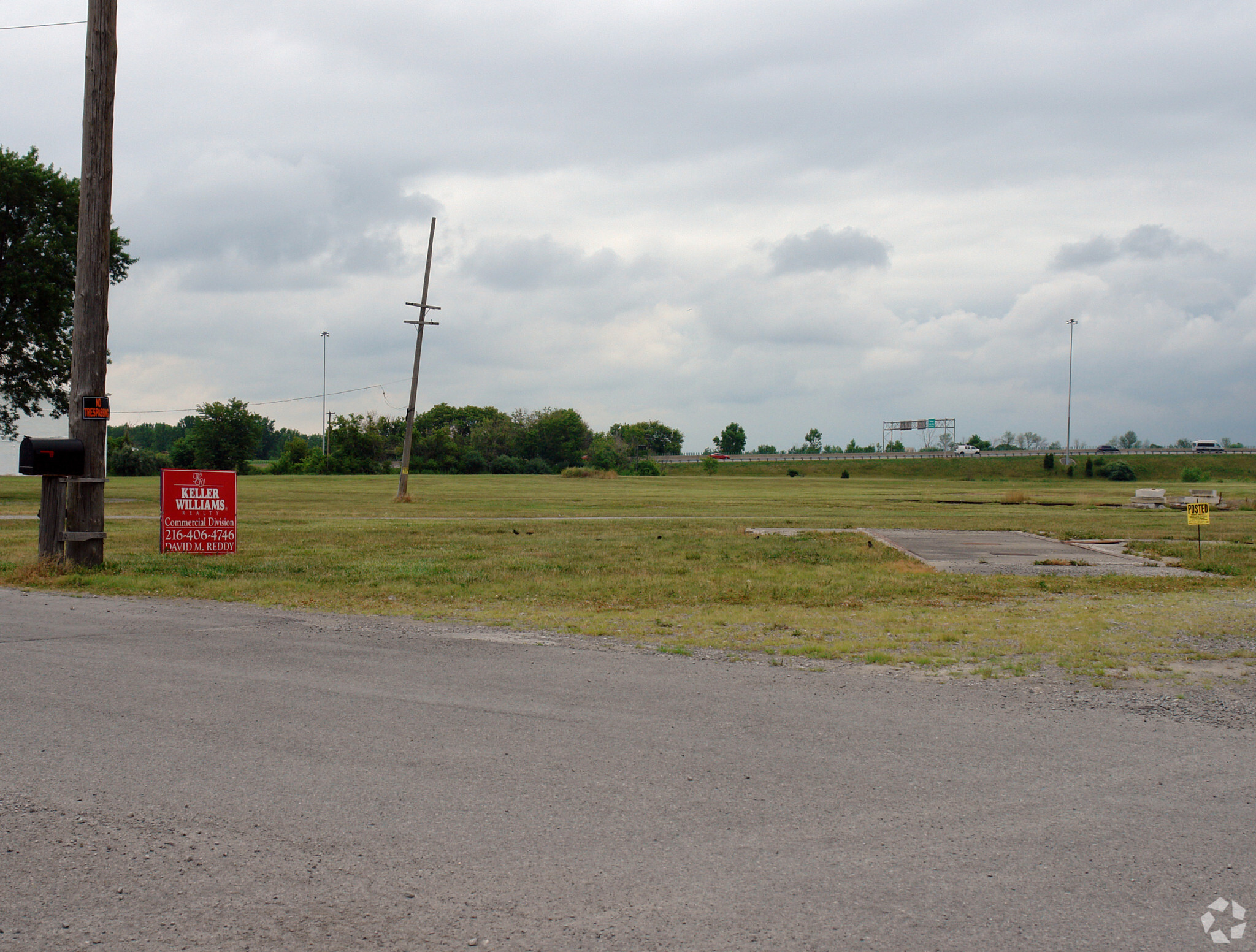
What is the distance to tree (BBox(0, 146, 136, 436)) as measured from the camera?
34.2 metres

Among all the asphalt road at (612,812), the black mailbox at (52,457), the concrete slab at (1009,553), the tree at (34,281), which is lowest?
the asphalt road at (612,812)

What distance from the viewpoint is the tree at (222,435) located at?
112 meters

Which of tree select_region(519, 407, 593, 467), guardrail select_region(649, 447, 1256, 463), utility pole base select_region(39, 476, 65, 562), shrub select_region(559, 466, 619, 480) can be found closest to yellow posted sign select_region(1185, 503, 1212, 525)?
utility pole base select_region(39, 476, 65, 562)

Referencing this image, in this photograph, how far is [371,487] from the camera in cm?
5784

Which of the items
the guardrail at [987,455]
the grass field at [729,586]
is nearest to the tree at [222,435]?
the guardrail at [987,455]

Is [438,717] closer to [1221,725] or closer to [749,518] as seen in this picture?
[1221,725]

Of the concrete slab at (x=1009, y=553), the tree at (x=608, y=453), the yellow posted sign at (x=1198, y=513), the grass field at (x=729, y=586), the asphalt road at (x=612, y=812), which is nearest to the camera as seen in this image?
the asphalt road at (x=612, y=812)

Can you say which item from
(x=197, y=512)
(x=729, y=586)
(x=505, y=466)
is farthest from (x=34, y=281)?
(x=505, y=466)

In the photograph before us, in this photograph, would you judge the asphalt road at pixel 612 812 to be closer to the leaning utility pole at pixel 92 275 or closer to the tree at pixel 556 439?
the leaning utility pole at pixel 92 275

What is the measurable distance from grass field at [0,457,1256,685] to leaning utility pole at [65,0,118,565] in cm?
82

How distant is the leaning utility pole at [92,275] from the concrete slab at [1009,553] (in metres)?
13.3

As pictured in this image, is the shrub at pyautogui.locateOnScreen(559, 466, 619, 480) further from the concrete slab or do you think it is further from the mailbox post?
the mailbox post

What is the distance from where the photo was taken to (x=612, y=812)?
424 centimetres

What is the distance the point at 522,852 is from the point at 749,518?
26.4 m
